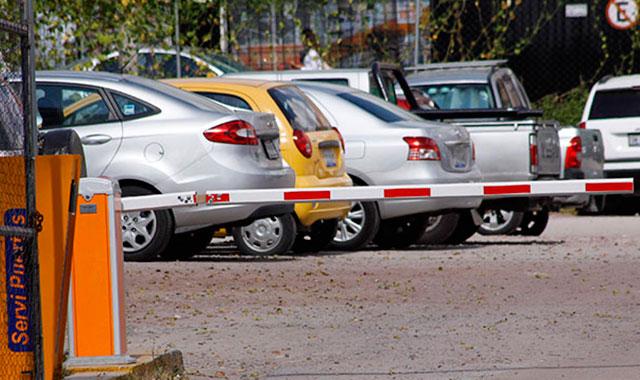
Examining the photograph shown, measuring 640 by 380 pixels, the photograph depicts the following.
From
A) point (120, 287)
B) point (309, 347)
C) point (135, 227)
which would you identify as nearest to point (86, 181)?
point (120, 287)

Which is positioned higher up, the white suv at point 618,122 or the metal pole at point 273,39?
the metal pole at point 273,39

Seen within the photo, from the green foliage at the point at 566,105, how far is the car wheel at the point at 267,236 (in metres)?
11.9

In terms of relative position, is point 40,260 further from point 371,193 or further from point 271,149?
point 271,149

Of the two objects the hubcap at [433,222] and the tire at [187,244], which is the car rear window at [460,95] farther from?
the tire at [187,244]

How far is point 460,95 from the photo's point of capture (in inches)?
716

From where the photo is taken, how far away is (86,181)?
21.9 feet

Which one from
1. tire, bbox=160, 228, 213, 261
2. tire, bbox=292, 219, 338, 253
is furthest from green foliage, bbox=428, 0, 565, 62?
tire, bbox=160, 228, 213, 261

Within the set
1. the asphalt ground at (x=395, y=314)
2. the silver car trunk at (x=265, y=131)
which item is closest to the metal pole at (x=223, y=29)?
the asphalt ground at (x=395, y=314)

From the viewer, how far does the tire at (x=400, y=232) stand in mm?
14922

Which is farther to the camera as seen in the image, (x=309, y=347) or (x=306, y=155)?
(x=306, y=155)

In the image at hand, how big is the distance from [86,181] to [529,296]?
4492mm

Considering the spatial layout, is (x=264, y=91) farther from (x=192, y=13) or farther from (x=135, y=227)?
(x=192, y=13)

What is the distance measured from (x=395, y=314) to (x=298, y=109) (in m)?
4.30

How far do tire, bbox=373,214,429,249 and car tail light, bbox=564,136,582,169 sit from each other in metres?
2.30
